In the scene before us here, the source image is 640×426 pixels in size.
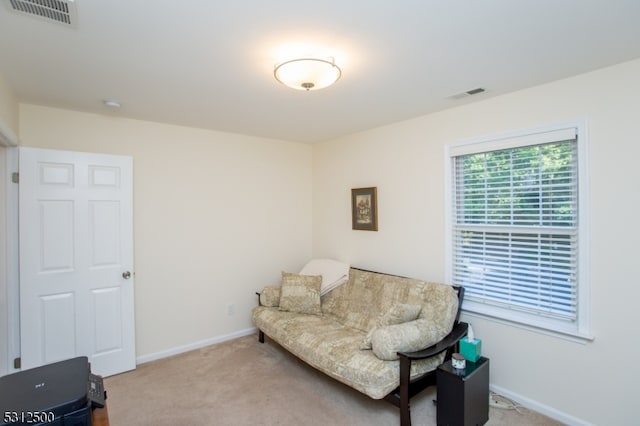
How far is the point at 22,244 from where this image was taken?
2.65 meters

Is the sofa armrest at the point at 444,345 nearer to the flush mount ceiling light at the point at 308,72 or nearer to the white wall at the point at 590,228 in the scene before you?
the white wall at the point at 590,228

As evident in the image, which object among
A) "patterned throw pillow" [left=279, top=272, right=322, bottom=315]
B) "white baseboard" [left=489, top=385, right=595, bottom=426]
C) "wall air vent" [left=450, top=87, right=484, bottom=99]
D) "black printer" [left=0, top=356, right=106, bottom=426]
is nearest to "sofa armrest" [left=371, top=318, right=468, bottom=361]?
"white baseboard" [left=489, top=385, right=595, bottom=426]

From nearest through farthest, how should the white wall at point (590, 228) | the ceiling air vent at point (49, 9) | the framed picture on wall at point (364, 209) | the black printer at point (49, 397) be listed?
the black printer at point (49, 397) < the ceiling air vent at point (49, 9) < the white wall at point (590, 228) < the framed picture on wall at point (364, 209)

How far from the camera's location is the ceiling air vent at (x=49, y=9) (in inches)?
56.1

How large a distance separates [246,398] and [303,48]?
2563mm

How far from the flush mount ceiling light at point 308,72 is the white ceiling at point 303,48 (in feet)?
0.30

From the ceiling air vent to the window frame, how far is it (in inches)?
106

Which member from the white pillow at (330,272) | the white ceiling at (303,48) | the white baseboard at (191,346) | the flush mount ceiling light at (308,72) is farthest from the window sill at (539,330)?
the white baseboard at (191,346)

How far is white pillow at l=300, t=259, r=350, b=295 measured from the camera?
3635 mm

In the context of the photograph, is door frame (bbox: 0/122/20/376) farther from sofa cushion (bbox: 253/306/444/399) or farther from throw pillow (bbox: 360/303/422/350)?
throw pillow (bbox: 360/303/422/350)

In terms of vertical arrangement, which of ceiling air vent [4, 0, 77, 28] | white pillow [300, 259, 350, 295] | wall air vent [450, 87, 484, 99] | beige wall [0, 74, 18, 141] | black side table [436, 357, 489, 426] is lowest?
black side table [436, 357, 489, 426]

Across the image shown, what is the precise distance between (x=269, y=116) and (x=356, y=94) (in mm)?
960

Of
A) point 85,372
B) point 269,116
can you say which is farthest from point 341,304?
point 85,372

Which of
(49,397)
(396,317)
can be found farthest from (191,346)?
(49,397)
